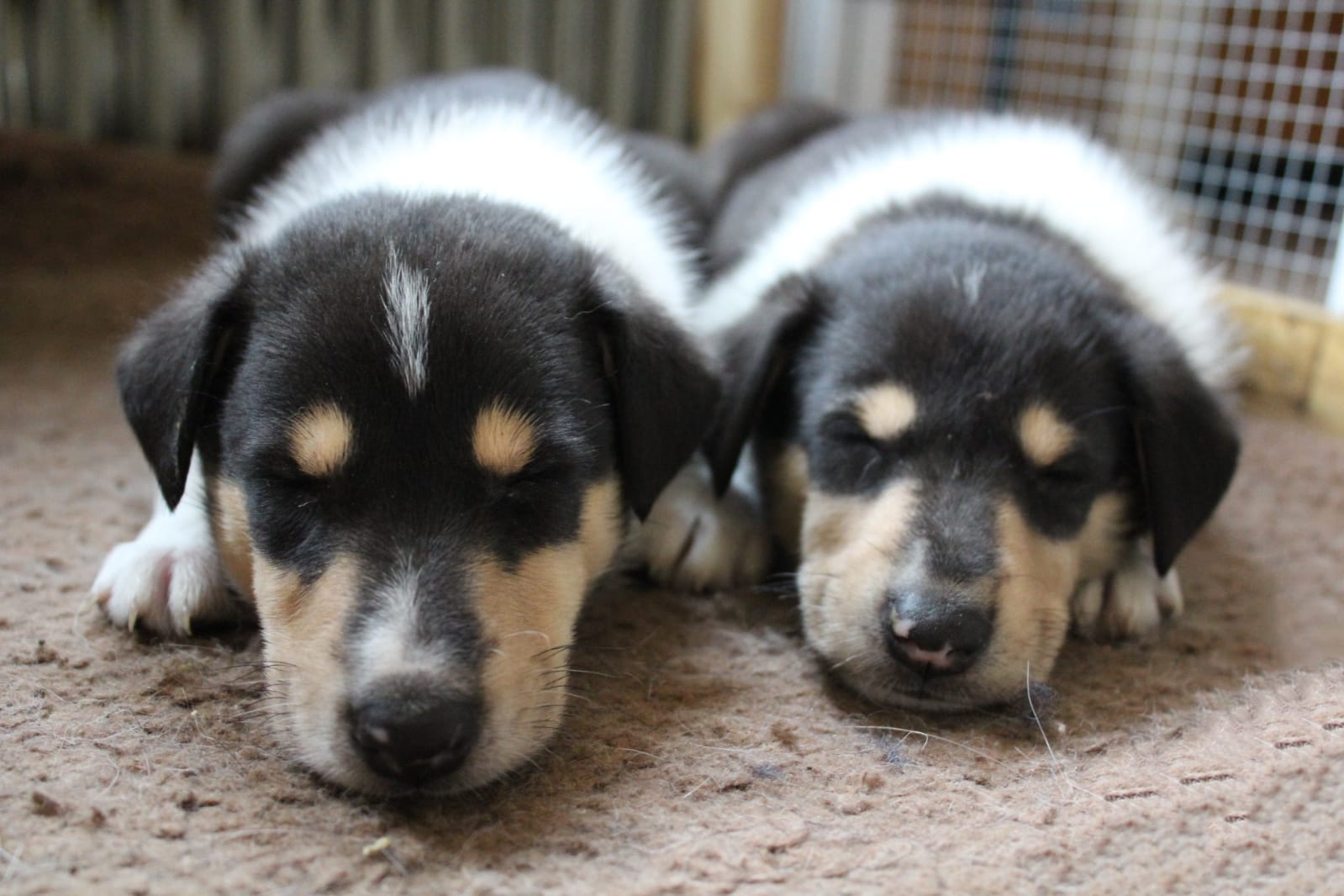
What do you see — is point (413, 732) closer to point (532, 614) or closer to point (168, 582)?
point (532, 614)

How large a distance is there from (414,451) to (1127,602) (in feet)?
5.57

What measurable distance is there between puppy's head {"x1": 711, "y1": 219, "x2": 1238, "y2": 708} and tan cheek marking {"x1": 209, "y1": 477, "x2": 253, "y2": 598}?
108cm

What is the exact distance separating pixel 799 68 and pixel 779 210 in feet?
9.62

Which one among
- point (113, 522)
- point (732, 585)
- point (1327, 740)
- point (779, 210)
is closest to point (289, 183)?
point (113, 522)

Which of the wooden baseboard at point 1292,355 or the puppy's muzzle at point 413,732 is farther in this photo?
the wooden baseboard at point 1292,355

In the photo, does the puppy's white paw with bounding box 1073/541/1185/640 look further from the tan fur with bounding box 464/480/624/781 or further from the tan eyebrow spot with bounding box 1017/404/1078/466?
the tan fur with bounding box 464/480/624/781

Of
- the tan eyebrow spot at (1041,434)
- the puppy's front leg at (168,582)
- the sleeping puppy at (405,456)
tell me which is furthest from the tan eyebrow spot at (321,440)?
the tan eyebrow spot at (1041,434)

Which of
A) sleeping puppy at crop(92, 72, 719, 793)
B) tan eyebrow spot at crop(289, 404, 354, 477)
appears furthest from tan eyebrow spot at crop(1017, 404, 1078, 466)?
tan eyebrow spot at crop(289, 404, 354, 477)

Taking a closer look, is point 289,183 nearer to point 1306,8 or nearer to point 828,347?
point 828,347

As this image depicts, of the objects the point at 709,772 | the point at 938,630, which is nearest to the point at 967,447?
the point at 938,630

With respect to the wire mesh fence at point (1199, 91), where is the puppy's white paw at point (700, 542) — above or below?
below

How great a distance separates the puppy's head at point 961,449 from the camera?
7.71 feet

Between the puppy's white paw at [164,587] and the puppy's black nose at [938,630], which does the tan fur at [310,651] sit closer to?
the puppy's white paw at [164,587]

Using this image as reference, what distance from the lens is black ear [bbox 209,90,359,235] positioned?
13.7ft
